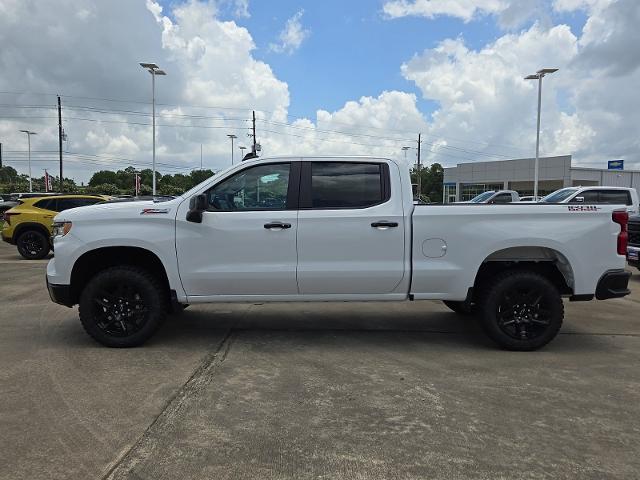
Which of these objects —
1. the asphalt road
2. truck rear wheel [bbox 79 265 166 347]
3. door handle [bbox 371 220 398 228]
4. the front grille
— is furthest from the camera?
the front grille

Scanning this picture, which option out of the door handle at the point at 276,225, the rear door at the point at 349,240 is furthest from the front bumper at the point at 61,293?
the rear door at the point at 349,240

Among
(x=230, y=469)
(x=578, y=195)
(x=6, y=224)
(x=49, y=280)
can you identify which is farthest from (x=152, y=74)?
(x=230, y=469)

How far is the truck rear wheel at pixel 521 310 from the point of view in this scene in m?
5.29

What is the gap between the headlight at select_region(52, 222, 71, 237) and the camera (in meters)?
5.33

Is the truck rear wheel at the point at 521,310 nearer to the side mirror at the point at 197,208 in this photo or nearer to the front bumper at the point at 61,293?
the side mirror at the point at 197,208

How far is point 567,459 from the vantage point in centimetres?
321

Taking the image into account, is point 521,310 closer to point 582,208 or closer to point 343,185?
point 582,208

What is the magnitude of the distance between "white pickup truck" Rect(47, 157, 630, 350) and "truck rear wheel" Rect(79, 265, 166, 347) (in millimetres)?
13

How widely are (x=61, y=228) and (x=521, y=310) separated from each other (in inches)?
186

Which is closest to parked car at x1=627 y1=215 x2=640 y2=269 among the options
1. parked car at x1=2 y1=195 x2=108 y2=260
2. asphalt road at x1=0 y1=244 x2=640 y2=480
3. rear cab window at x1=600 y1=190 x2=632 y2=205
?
asphalt road at x1=0 y1=244 x2=640 y2=480

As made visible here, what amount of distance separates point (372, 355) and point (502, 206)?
196 cm

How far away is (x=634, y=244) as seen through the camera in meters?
9.98

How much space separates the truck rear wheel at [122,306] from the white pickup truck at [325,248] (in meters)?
0.01

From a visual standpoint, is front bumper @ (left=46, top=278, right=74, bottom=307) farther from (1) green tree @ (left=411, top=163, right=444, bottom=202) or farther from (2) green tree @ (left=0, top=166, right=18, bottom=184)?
→ (2) green tree @ (left=0, top=166, right=18, bottom=184)
